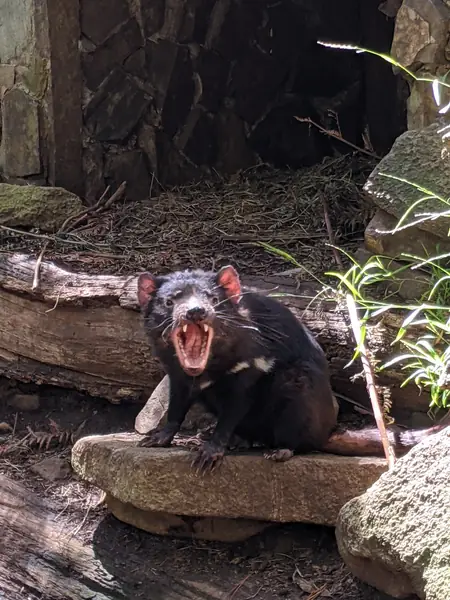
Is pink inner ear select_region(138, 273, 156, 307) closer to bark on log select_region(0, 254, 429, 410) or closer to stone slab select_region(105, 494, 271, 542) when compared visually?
bark on log select_region(0, 254, 429, 410)

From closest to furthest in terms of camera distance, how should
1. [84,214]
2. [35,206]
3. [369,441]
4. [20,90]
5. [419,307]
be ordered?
[419,307] < [369,441] < [35,206] < [84,214] < [20,90]

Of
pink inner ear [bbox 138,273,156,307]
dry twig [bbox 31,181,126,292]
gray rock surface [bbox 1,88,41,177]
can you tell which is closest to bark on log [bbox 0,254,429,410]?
dry twig [bbox 31,181,126,292]

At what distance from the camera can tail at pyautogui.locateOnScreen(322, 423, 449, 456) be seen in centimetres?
345

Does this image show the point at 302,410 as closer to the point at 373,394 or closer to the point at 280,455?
the point at 280,455

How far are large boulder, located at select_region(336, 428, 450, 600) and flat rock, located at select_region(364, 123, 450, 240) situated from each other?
1411mm

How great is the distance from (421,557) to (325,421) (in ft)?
3.90

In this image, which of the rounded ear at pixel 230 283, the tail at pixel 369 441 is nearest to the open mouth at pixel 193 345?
the rounded ear at pixel 230 283

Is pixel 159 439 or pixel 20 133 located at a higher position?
pixel 20 133

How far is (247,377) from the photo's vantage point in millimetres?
3627

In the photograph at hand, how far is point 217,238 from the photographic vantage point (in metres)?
5.29

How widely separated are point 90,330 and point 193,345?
115 centimetres

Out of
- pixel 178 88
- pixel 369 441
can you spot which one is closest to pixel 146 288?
pixel 369 441

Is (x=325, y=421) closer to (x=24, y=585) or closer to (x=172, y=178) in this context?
(x=24, y=585)

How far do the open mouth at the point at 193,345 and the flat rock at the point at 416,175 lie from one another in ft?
3.42
